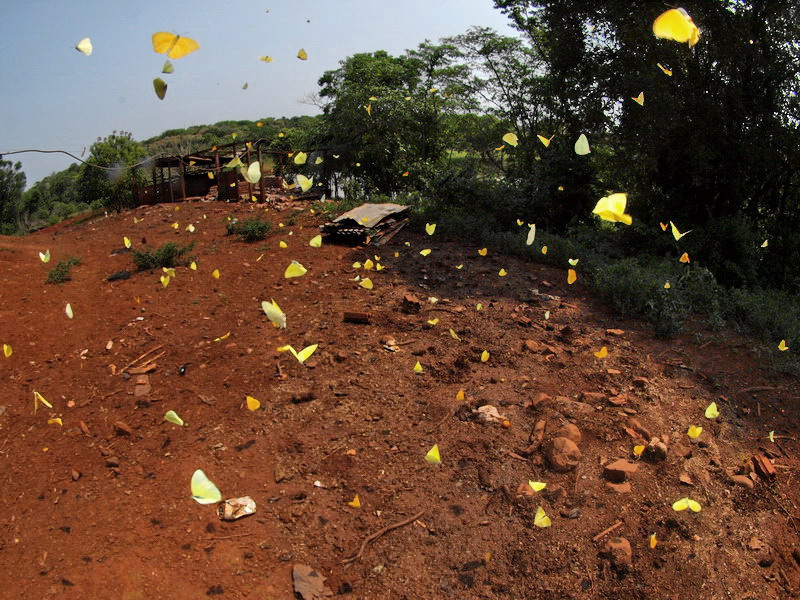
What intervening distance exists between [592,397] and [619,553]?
1165 mm

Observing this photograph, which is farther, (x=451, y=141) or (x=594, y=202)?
(x=451, y=141)

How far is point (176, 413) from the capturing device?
10.9 ft

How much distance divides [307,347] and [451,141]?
10.0 metres

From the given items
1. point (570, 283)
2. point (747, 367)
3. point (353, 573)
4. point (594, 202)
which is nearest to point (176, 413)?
point (353, 573)

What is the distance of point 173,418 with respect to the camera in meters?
3.20

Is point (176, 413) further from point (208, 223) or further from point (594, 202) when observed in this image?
point (594, 202)

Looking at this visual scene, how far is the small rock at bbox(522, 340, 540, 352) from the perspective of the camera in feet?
13.0

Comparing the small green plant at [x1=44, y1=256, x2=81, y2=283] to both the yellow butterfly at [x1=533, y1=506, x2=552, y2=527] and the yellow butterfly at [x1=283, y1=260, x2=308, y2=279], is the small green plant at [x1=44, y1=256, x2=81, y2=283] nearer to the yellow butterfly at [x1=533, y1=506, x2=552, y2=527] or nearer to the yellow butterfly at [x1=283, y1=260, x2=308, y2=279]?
the yellow butterfly at [x1=283, y1=260, x2=308, y2=279]

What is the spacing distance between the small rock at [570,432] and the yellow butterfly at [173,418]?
2.24 metres

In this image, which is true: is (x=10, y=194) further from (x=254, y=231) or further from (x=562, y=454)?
(x=562, y=454)

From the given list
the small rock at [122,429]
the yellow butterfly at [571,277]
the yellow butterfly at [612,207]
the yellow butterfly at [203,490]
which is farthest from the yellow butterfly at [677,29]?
the small rock at [122,429]

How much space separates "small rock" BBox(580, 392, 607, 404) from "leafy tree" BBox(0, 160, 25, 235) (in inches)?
1029

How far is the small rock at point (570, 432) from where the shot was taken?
3.02 metres

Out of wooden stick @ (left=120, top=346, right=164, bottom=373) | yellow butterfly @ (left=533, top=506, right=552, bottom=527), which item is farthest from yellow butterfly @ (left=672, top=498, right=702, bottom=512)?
wooden stick @ (left=120, top=346, right=164, bottom=373)
